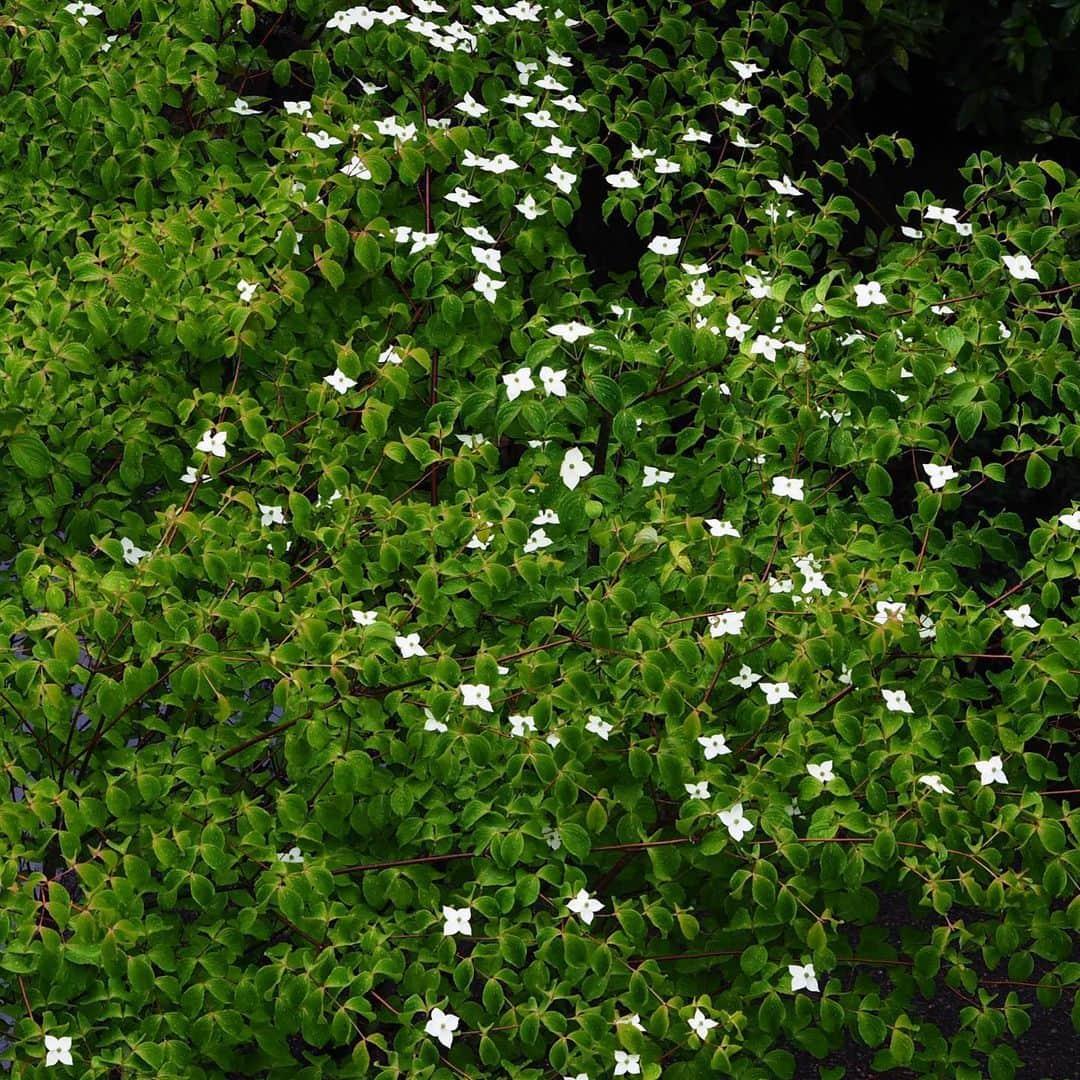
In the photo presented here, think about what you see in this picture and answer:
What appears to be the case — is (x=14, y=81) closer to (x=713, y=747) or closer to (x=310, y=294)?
(x=310, y=294)

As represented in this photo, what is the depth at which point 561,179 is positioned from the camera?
3125mm

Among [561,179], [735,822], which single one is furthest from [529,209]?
[735,822]

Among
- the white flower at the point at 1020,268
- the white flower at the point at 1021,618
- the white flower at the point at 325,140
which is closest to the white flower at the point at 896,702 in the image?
the white flower at the point at 1021,618

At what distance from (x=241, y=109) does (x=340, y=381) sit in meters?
0.95

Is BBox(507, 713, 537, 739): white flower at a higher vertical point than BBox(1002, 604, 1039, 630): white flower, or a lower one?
lower

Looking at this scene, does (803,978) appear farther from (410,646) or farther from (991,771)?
(410,646)

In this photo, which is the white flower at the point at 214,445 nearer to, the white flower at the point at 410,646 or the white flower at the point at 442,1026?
the white flower at the point at 410,646

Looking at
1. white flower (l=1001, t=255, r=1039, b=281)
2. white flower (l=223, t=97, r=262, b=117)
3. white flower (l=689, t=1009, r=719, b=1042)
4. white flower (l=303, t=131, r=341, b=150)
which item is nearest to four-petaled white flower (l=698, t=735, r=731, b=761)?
white flower (l=689, t=1009, r=719, b=1042)

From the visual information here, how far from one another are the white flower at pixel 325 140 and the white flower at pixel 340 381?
1.87ft

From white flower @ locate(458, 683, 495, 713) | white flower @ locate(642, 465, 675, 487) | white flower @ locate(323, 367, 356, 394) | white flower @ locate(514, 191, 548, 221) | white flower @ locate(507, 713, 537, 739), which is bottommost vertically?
white flower @ locate(507, 713, 537, 739)

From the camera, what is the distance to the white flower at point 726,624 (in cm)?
244

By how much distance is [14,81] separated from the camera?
3559 millimetres

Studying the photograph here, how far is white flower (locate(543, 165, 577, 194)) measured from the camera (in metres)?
3.11

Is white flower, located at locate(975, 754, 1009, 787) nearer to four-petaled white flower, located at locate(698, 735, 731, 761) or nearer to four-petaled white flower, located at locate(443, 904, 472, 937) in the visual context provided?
four-petaled white flower, located at locate(698, 735, 731, 761)
